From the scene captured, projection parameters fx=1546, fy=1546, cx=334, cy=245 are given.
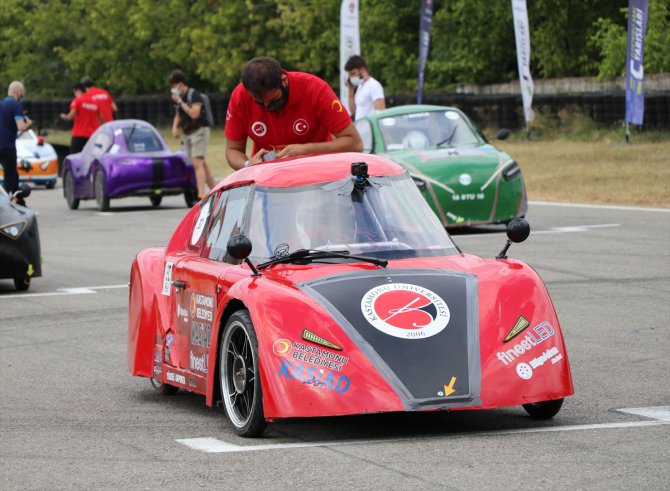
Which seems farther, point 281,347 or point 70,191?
point 70,191

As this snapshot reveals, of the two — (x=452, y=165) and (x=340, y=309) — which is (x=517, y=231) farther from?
(x=452, y=165)

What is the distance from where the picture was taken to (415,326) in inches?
273

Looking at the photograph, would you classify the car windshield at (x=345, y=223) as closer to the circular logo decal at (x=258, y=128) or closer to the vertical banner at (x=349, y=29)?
the circular logo decal at (x=258, y=128)

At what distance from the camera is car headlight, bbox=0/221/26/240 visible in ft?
→ 45.1

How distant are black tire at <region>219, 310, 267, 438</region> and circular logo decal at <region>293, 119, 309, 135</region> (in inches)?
95.9

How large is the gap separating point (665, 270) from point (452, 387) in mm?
7593

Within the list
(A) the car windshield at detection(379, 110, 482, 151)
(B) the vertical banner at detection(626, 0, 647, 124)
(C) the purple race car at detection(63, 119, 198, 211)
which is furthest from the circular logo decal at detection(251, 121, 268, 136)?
(B) the vertical banner at detection(626, 0, 647, 124)

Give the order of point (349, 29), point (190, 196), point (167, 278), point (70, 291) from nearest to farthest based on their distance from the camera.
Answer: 1. point (167, 278)
2. point (70, 291)
3. point (190, 196)
4. point (349, 29)

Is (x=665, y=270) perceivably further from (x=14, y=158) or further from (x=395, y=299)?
(x=14, y=158)

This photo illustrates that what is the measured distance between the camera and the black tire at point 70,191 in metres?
25.2

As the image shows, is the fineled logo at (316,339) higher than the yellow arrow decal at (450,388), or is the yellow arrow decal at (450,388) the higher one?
the fineled logo at (316,339)

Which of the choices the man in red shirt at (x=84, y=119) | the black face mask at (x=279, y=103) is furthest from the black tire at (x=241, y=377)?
the man in red shirt at (x=84, y=119)

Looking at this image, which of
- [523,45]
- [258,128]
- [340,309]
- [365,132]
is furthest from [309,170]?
[523,45]

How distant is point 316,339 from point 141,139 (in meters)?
17.7
